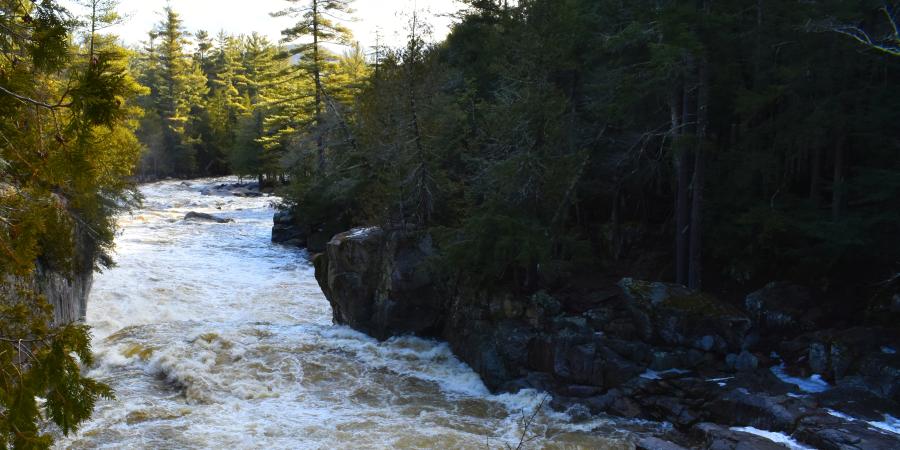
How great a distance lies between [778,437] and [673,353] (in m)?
3.24

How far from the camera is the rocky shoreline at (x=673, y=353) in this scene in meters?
9.69

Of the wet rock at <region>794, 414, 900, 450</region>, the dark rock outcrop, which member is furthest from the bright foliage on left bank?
the dark rock outcrop

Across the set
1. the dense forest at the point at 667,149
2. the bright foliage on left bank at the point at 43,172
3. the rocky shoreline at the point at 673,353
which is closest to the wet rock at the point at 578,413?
the rocky shoreline at the point at 673,353

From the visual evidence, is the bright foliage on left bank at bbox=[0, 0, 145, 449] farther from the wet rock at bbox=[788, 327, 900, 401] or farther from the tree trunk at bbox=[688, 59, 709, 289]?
the tree trunk at bbox=[688, 59, 709, 289]

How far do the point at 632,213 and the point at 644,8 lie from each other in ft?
20.4

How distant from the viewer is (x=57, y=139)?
4.23 m

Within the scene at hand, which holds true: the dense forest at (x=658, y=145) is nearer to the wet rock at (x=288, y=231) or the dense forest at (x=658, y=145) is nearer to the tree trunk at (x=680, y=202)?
the tree trunk at (x=680, y=202)

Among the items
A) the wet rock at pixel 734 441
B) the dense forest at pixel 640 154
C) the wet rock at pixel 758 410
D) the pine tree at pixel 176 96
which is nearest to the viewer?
the wet rock at pixel 734 441

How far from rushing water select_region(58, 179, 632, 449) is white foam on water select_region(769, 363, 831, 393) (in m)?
3.30

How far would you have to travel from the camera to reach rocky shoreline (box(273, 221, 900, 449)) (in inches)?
381

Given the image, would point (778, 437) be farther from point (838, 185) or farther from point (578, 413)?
point (838, 185)

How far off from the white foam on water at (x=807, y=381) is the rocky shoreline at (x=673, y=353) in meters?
0.04

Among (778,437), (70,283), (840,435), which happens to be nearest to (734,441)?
(778,437)

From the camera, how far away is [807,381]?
10.9 metres
